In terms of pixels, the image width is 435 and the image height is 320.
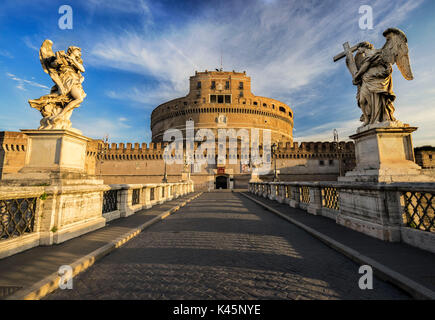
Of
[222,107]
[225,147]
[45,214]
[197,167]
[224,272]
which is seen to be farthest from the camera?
[222,107]

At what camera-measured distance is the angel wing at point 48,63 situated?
5211mm

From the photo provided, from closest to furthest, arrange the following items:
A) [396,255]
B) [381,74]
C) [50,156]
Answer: [396,255]
[50,156]
[381,74]

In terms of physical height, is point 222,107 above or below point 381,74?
above

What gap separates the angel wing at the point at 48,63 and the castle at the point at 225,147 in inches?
1168

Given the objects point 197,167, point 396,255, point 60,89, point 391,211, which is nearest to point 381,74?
point 391,211

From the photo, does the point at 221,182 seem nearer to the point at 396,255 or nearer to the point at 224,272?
the point at 396,255

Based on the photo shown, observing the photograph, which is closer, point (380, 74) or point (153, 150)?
point (380, 74)

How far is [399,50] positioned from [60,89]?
866cm

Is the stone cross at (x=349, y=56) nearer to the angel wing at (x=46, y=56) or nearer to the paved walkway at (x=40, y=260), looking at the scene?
the paved walkway at (x=40, y=260)

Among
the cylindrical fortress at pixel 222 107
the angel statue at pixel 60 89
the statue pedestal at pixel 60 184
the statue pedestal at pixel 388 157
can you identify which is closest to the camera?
the statue pedestal at pixel 60 184

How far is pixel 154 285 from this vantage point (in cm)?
256

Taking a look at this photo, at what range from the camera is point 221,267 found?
311 cm

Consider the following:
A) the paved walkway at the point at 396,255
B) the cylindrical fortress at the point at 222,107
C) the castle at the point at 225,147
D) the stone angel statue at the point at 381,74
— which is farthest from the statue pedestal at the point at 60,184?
the cylindrical fortress at the point at 222,107
